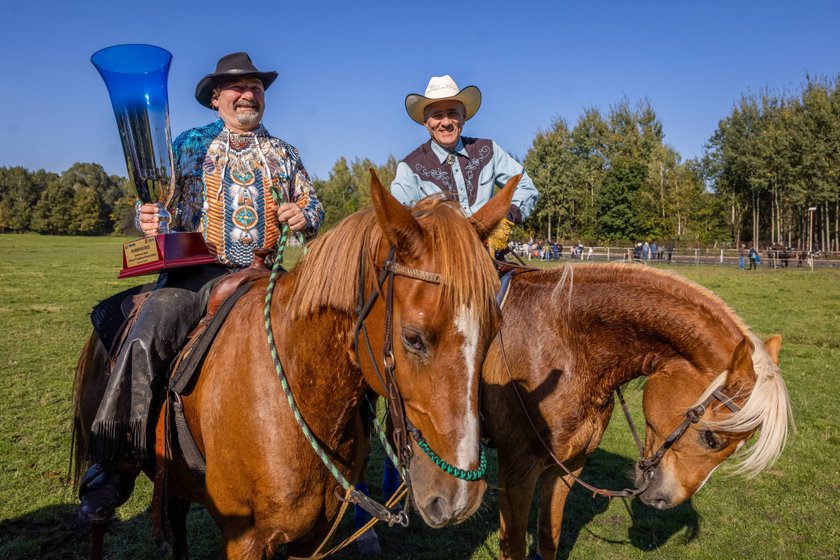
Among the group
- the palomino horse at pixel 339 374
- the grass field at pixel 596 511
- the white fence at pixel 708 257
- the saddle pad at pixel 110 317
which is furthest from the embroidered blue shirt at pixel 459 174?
the white fence at pixel 708 257

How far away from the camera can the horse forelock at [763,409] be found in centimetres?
309

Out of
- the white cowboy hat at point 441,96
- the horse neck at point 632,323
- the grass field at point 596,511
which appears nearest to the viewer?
the horse neck at point 632,323

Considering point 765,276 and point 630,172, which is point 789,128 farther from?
point 765,276

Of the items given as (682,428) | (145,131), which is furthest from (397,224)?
(682,428)

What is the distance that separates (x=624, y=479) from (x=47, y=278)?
2627 cm

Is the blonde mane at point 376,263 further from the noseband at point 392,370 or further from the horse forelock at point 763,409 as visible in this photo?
the horse forelock at point 763,409

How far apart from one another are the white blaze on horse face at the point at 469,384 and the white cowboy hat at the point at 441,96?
279cm

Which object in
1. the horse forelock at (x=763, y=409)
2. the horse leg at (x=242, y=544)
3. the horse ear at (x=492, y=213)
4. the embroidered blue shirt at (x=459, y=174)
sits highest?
the embroidered blue shirt at (x=459, y=174)

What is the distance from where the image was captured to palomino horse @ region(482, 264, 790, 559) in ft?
10.6

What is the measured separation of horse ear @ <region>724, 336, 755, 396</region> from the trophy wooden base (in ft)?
9.95

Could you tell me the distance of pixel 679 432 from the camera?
334 centimetres

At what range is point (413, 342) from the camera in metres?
1.95

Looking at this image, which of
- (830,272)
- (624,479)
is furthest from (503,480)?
(830,272)

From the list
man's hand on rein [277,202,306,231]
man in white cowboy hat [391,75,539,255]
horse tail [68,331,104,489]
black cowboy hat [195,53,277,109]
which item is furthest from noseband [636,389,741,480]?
horse tail [68,331,104,489]
